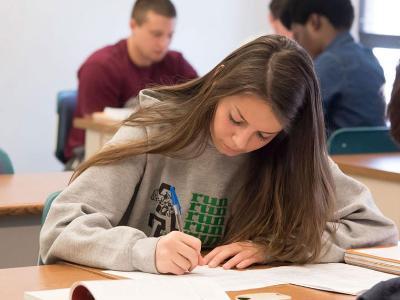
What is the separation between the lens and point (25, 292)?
1.38 metres

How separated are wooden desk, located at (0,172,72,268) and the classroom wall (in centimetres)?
289

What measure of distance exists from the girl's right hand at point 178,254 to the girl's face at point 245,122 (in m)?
0.26

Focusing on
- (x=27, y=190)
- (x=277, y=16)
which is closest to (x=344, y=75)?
(x=277, y=16)

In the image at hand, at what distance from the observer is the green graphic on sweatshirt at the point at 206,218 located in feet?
6.02

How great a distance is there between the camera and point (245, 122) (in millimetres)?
1679

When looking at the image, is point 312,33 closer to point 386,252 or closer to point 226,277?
point 386,252

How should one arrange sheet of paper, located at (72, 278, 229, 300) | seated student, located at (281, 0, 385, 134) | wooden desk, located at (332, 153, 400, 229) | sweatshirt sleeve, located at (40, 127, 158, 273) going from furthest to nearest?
1. seated student, located at (281, 0, 385, 134)
2. wooden desk, located at (332, 153, 400, 229)
3. sweatshirt sleeve, located at (40, 127, 158, 273)
4. sheet of paper, located at (72, 278, 229, 300)

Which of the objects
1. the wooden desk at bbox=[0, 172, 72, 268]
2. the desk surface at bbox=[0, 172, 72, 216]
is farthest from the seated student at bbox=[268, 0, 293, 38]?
the wooden desk at bbox=[0, 172, 72, 268]

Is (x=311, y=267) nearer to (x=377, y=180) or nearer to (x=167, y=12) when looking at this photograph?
(x=377, y=180)

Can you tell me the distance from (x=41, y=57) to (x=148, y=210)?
3786 mm

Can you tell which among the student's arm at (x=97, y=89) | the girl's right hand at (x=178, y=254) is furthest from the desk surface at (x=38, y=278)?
the student's arm at (x=97, y=89)

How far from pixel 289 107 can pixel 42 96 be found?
3978mm

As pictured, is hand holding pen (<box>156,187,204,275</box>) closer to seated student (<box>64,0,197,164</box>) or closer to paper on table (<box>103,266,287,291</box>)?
paper on table (<box>103,266,287,291</box>)

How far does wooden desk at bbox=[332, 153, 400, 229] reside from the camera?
313cm
